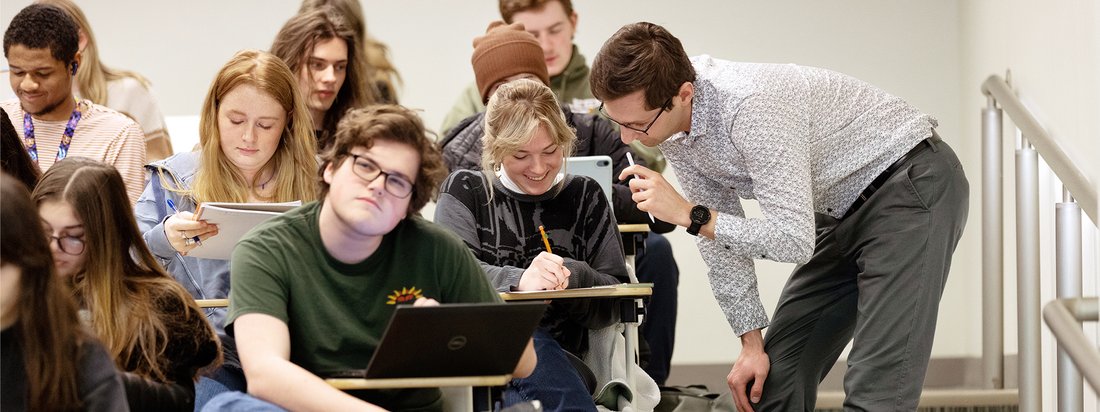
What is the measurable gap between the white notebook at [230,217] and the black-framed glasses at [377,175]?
16.7 inches

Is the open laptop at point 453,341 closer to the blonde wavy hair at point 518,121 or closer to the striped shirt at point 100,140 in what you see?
the blonde wavy hair at point 518,121

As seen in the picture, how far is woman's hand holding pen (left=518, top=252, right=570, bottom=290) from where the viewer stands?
8.14 feet

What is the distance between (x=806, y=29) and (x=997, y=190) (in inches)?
57.8

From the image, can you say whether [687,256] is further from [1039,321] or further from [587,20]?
[1039,321]

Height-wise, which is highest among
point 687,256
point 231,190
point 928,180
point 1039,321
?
point 231,190

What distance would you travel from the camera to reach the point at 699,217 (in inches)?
97.3

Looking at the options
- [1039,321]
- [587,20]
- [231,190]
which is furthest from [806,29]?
[231,190]

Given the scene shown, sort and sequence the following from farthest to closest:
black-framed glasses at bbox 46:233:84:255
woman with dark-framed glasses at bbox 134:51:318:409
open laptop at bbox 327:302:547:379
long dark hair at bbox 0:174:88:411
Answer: woman with dark-framed glasses at bbox 134:51:318:409, black-framed glasses at bbox 46:233:84:255, open laptop at bbox 327:302:547:379, long dark hair at bbox 0:174:88:411

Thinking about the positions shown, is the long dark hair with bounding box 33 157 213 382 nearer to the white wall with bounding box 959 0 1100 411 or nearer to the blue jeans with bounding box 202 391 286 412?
the blue jeans with bounding box 202 391 286 412

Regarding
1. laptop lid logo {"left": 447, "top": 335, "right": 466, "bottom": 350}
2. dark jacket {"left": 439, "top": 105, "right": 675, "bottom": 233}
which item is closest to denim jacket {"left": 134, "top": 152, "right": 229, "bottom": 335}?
dark jacket {"left": 439, "top": 105, "right": 675, "bottom": 233}

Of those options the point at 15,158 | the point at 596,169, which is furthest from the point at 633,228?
the point at 15,158

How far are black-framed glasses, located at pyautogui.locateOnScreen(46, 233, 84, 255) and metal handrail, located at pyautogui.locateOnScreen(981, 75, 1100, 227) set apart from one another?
1.81 meters

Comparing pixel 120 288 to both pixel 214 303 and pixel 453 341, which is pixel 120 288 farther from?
pixel 453 341

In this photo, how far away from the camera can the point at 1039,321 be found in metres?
2.96
